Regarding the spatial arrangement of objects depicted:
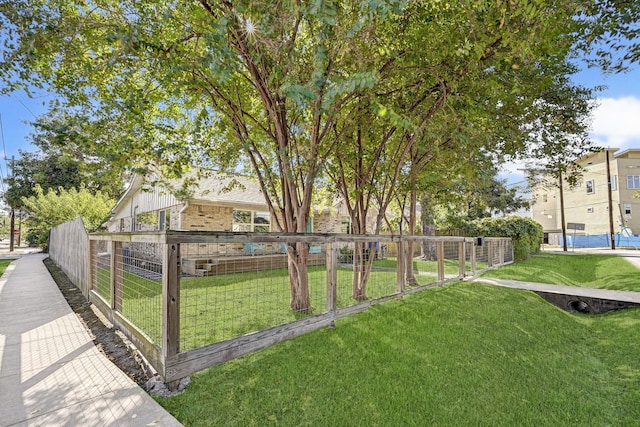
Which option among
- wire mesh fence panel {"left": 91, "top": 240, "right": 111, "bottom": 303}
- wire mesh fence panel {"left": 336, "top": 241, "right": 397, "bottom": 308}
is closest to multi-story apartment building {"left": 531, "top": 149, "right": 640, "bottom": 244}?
wire mesh fence panel {"left": 336, "top": 241, "right": 397, "bottom": 308}

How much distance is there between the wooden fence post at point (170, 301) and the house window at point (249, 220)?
10.0m

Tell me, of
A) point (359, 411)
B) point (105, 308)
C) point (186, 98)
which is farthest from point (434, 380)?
point (186, 98)

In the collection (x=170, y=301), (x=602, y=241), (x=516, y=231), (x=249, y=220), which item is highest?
(x=249, y=220)

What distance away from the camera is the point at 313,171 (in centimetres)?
446

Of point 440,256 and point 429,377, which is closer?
point 429,377

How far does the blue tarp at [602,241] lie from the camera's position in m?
24.4

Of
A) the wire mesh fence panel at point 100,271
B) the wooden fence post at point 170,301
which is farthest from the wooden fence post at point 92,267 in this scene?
the wooden fence post at point 170,301

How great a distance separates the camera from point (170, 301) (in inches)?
101

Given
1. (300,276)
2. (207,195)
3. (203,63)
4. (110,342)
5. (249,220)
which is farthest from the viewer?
(249,220)

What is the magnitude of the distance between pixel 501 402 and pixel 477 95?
380 centimetres

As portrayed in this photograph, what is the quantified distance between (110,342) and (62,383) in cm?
108

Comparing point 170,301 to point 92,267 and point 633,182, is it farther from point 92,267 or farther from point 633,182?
point 633,182

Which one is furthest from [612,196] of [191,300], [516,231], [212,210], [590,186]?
[191,300]

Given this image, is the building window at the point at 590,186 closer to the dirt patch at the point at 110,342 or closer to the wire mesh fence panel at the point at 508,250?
the wire mesh fence panel at the point at 508,250
